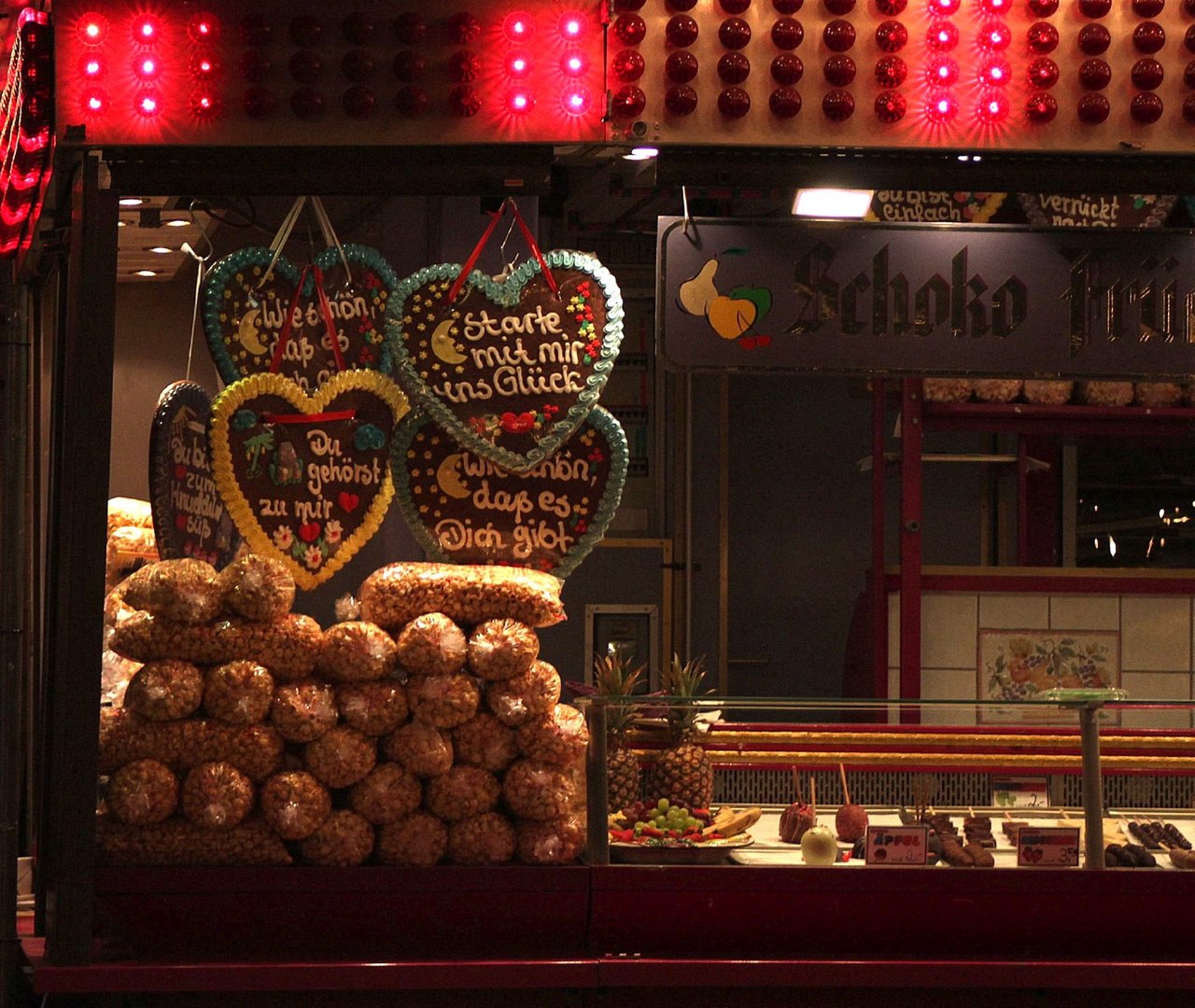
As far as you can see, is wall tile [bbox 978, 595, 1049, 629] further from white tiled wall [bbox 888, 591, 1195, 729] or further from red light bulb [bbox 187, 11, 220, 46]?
red light bulb [bbox 187, 11, 220, 46]

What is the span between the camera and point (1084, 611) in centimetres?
820

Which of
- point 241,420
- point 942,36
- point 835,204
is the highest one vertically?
point 835,204

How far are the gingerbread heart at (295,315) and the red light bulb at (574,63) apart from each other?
2.94 feet

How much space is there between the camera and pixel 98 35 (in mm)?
3781

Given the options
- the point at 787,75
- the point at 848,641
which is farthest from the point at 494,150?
the point at 848,641

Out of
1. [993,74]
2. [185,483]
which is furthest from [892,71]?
[185,483]

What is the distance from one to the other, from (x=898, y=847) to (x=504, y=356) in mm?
1701

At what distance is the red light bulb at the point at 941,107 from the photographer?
379 cm

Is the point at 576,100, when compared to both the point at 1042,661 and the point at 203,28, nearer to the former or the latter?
the point at 203,28

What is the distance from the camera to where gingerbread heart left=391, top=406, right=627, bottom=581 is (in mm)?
4215

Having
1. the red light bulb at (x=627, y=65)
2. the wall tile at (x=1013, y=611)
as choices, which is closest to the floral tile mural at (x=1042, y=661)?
the wall tile at (x=1013, y=611)

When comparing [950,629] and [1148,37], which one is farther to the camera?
[950,629]

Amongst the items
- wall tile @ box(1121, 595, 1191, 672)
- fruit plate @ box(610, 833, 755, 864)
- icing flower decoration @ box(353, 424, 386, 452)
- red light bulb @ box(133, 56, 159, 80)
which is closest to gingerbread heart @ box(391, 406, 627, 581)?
icing flower decoration @ box(353, 424, 386, 452)

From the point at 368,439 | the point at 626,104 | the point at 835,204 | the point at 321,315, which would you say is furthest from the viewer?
the point at 835,204
